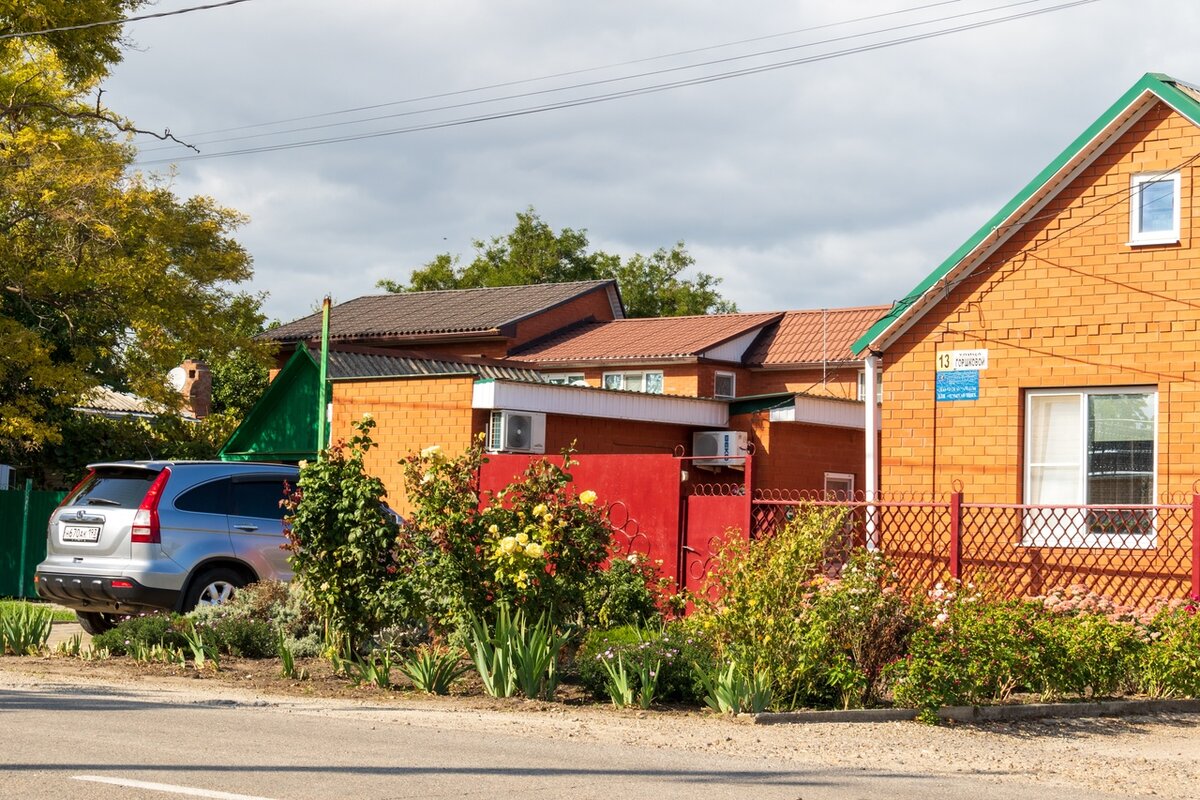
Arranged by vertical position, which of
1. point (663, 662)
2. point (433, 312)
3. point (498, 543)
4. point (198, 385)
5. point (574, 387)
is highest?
point (433, 312)

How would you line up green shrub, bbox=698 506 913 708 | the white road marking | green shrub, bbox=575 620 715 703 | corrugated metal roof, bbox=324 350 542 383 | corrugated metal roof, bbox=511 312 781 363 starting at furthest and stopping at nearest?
corrugated metal roof, bbox=511 312 781 363, corrugated metal roof, bbox=324 350 542 383, green shrub, bbox=575 620 715 703, green shrub, bbox=698 506 913 708, the white road marking

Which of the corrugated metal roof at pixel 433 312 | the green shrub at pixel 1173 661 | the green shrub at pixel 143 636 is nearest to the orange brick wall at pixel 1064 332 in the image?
the green shrub at pixel 1173 661

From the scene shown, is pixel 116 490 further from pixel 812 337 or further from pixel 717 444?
pixel 812 337

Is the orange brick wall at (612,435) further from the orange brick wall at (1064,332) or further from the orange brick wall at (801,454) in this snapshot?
the orange brick wall at (1064,332)

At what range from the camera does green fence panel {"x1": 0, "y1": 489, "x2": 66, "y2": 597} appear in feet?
74.2

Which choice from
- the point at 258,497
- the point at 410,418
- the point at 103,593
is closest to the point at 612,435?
the point at 410,418

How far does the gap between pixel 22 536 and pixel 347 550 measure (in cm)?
1307

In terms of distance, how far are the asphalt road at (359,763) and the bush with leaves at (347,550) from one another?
1911 millimetres

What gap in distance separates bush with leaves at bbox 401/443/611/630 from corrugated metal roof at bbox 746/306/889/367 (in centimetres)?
3097

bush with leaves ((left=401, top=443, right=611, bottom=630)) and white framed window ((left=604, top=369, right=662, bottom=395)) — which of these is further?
white framed window ((left=604, top=369, right=662, bottom=395))

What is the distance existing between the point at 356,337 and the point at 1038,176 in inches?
1273

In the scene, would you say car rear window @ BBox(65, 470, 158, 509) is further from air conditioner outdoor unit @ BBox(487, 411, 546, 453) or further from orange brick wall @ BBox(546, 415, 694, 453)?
orange brick wall @ BBox(546, 415, 694, 453)

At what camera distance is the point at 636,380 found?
42.9m

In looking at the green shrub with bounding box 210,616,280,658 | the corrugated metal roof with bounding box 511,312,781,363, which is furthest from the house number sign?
the corrugated metal roof with bounding box 511,312,781,363
